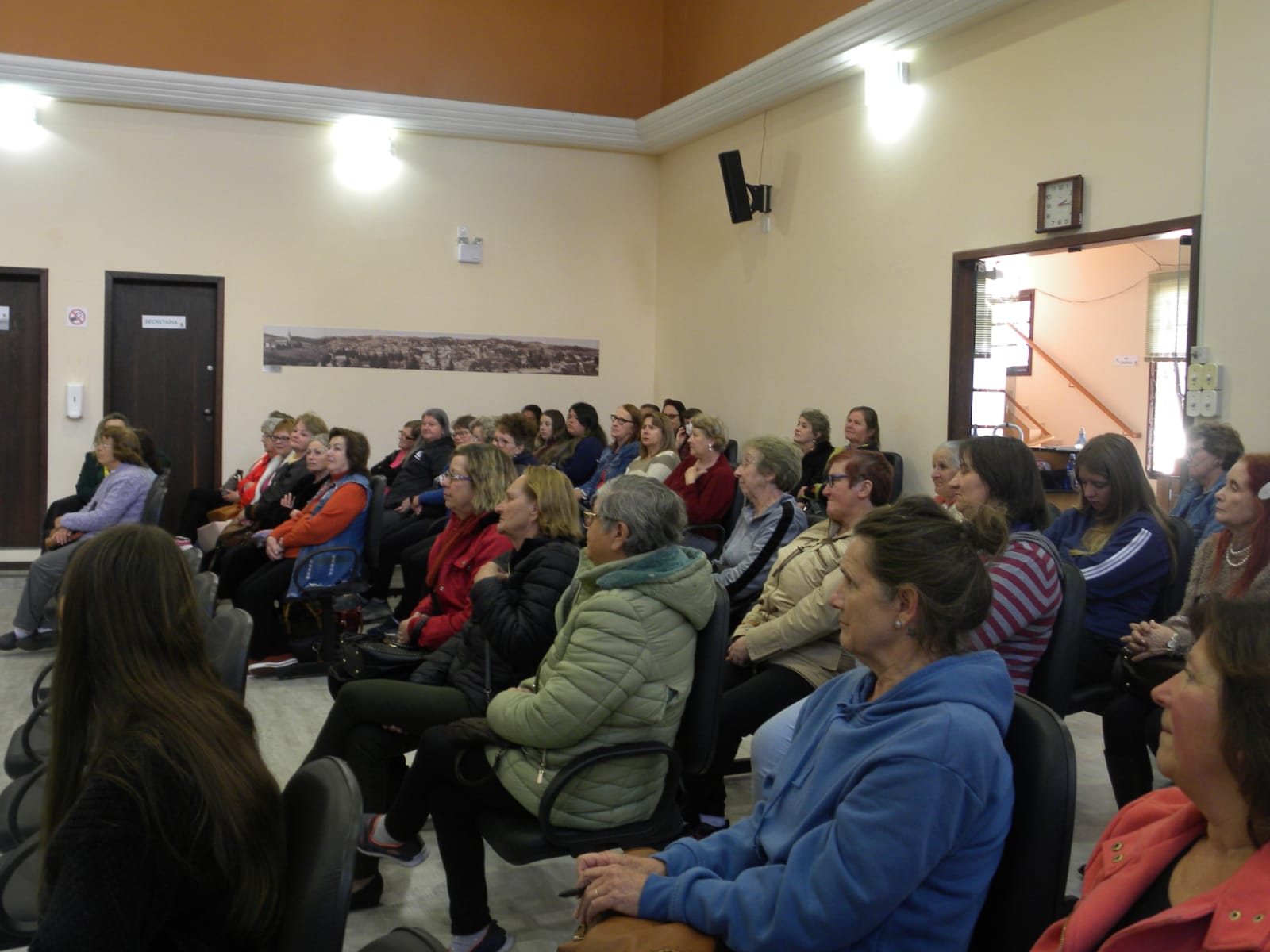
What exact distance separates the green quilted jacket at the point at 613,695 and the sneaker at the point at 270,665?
312cm

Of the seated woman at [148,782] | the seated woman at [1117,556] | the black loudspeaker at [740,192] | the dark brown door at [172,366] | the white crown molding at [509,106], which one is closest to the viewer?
the seated woman at [148,782]

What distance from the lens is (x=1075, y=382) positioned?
10.8 m

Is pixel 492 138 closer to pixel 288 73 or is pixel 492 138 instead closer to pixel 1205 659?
pixel 288 73

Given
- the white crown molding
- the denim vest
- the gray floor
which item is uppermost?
the white crown molding

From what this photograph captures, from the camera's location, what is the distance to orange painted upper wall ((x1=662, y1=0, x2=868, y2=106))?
7.65m

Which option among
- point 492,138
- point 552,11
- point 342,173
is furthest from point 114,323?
point 552,11

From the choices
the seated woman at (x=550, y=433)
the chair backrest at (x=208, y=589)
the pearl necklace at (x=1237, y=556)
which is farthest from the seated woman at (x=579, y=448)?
the pearl necklace at (x=1237, y=556)

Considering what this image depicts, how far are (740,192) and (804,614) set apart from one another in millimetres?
5841

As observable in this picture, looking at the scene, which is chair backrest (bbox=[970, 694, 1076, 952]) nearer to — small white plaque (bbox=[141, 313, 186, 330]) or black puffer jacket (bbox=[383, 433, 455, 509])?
black puffer jacket (bbox=[383, 433, 455, 509])

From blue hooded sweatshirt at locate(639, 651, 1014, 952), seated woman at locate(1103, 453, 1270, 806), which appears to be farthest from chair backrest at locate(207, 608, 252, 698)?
seated woman at locate(1103, 453, 1270, 806)

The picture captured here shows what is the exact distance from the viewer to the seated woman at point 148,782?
1.27m

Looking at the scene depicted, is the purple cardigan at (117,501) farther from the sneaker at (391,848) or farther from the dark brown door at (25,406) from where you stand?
the sneaker at (391,848)

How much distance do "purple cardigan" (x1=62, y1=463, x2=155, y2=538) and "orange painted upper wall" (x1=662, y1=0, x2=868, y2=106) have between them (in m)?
5.15

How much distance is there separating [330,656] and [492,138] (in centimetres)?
575
